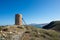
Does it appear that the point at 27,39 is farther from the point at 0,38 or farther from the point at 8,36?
the point at 0,38

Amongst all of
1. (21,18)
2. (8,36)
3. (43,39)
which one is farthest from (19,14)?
(8,36)

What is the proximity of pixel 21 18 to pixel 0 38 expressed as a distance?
6877 millimetres

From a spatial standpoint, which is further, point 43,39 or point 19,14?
point 19,14

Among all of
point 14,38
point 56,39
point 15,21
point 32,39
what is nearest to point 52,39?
point 56,39

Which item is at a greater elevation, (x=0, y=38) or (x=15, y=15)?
(x=15, y=15)

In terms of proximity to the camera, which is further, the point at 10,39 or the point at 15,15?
the point at 15,15

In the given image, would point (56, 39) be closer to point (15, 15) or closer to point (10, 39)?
point (10, 39)

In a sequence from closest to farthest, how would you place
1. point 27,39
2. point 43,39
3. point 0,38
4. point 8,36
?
point 0,38, point 8,36, point 27,39, point 43,39

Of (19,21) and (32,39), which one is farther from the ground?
(19,21)

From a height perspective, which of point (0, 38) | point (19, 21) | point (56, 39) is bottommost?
point (56, 39)

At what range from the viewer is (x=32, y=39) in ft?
30.4

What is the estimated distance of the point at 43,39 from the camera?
9.88 m

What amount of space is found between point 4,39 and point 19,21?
6772 millimetres

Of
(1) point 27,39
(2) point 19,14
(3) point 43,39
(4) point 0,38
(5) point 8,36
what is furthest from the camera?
(2) point 19,14
